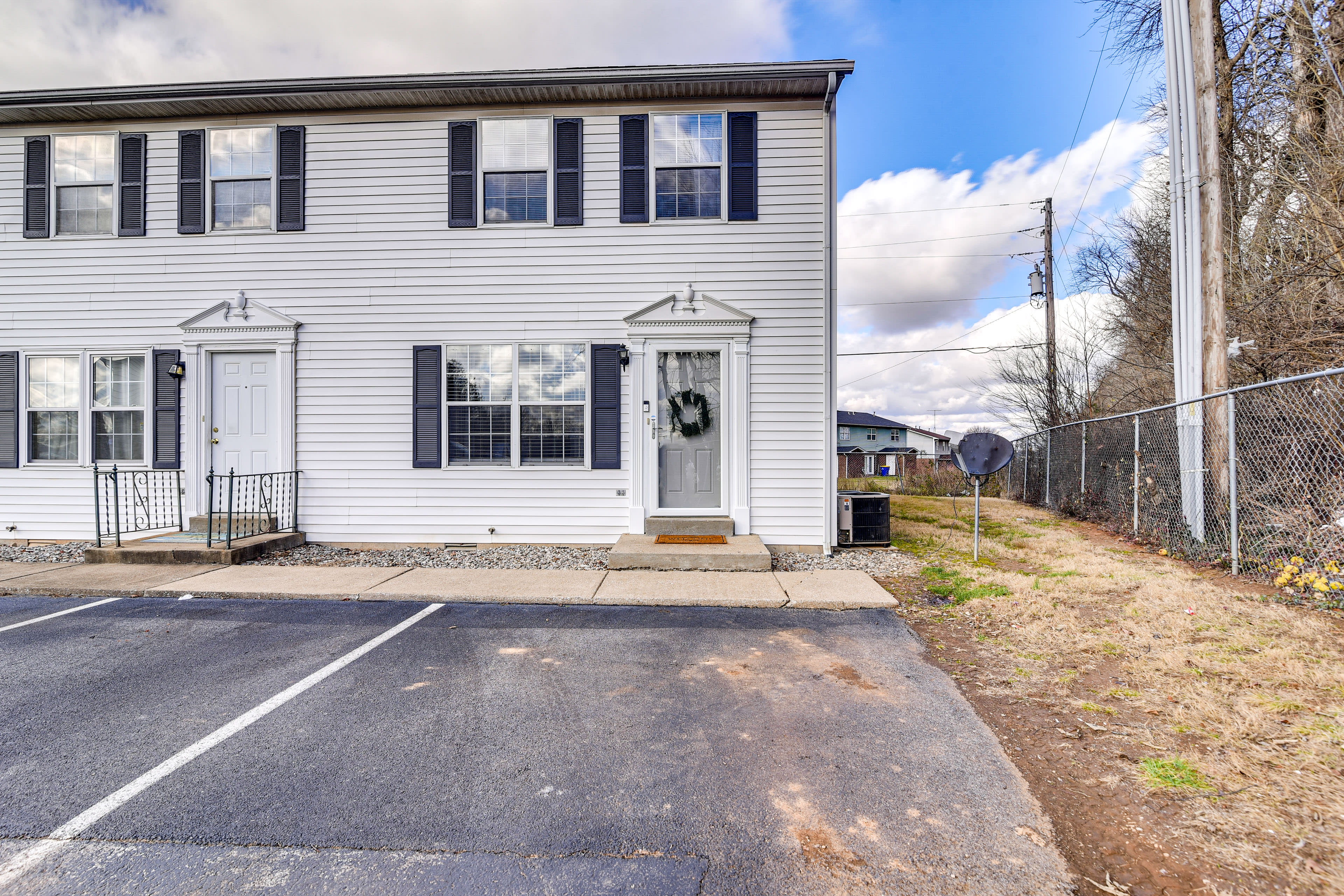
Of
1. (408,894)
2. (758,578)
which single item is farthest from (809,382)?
(408,894)

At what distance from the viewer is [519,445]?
24.6 feet

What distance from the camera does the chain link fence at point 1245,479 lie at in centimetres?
480

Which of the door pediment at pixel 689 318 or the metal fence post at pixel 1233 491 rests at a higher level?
the door pediment at pixel 689 318

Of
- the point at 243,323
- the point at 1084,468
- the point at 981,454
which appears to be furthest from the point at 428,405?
the point at 1084,468

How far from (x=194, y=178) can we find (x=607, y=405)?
236 inches

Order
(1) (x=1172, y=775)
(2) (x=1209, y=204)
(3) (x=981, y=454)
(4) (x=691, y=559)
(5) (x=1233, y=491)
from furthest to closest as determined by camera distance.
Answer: (2) (x=1209, y=204) → (3) (x=981, y=454) → (4) (x=691, y=559) → (5) (x=1233, y=491) → (1) (x=1172, y=775)

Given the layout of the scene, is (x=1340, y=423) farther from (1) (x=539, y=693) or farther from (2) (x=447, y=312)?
(2) (x=447, y=312)

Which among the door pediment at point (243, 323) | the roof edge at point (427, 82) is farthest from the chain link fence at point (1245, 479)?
the door pediment at point (243, 323)

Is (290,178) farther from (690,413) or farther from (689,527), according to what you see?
(689,527)

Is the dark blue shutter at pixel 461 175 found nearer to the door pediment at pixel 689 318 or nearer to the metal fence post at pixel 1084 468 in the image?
the door pediment at pixel 689 318

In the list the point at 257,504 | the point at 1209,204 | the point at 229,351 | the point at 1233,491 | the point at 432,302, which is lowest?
the point at 257,504

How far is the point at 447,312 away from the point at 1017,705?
23.0ft

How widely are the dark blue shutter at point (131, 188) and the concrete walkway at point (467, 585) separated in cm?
428

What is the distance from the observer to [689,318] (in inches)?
286
